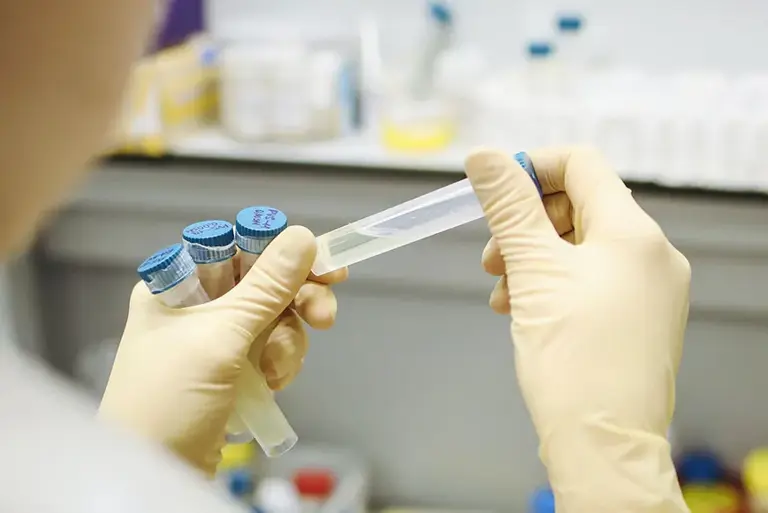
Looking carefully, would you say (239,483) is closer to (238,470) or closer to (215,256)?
(238,470)

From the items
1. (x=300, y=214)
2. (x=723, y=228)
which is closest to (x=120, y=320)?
(x=300, y=214)

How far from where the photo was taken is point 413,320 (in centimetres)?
138

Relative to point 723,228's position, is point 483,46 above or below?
above

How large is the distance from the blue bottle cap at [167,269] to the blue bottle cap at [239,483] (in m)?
0.73

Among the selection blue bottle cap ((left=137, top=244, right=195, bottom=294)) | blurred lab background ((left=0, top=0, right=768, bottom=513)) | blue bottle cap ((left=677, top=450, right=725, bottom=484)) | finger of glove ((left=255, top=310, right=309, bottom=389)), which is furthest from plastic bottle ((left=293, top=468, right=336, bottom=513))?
blue bottle cap ((left=137, top=244, right=195, bottom=294))

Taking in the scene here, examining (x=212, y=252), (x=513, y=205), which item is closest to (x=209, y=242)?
(x=212, y=252)

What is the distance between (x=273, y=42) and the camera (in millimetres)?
1380

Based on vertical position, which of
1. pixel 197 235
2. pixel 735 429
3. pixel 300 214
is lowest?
pixel 735 429

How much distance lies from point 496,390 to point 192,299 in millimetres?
730

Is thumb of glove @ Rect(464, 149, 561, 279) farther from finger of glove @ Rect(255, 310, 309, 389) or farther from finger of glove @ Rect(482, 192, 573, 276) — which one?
finger of glove @ Rect(255, 310, 309, 389)

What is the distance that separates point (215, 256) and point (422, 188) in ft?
1.80

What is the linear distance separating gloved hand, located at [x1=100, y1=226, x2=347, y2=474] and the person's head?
1.21ft

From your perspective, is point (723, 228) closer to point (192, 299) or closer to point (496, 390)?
point (496, 390)

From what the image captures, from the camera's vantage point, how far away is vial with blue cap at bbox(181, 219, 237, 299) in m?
0.72
